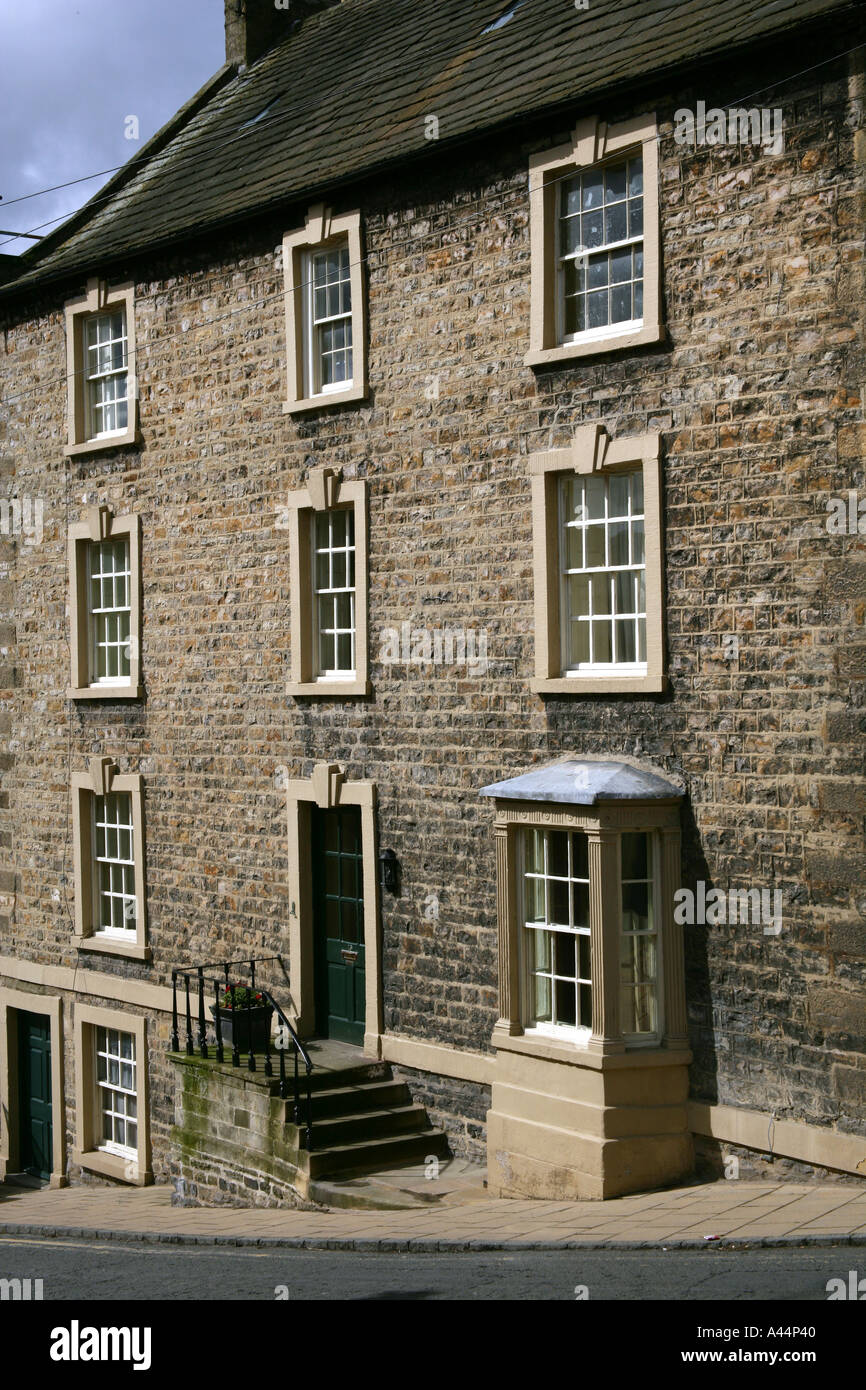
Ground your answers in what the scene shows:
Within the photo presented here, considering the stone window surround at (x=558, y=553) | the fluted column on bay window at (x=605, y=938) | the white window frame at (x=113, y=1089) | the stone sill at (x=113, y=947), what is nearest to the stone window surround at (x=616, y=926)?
the fluted column on bay window at (x=605, y=938)

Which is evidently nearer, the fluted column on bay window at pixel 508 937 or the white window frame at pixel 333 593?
the fluted column on bay window at pixel 508 937

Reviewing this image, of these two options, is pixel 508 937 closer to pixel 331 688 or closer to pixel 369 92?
pixel 331 688

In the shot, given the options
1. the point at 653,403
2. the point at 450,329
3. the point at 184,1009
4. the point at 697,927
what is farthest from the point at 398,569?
the point at 184,1009

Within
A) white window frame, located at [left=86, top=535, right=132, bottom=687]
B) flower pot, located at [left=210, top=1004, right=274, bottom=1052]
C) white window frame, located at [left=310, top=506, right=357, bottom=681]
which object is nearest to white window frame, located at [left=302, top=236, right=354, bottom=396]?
white window frame, located at [left=310, top=506, right=357, bottom=681]

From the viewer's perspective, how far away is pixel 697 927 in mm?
12125

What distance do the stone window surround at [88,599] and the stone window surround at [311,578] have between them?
2.89 meters

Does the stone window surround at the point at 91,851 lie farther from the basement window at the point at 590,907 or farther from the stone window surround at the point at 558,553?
the stone window surround at the point at 558,553

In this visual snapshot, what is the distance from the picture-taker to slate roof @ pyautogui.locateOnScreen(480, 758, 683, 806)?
39.5 feet

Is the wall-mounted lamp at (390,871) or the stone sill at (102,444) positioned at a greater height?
the stone sill at (102,444)

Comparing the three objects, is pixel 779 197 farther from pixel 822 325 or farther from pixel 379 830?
pixel 379 830

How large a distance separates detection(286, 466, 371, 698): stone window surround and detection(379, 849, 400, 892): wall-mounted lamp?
160 cm

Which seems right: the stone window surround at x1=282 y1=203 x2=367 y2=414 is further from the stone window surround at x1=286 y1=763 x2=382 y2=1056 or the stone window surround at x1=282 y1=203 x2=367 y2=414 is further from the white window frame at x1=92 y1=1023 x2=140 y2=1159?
the white window frame at x1=92 y1=1023 x2=140 y2=1159

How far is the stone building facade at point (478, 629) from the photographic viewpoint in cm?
1136

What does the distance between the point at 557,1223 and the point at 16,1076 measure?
11676 millimetres
